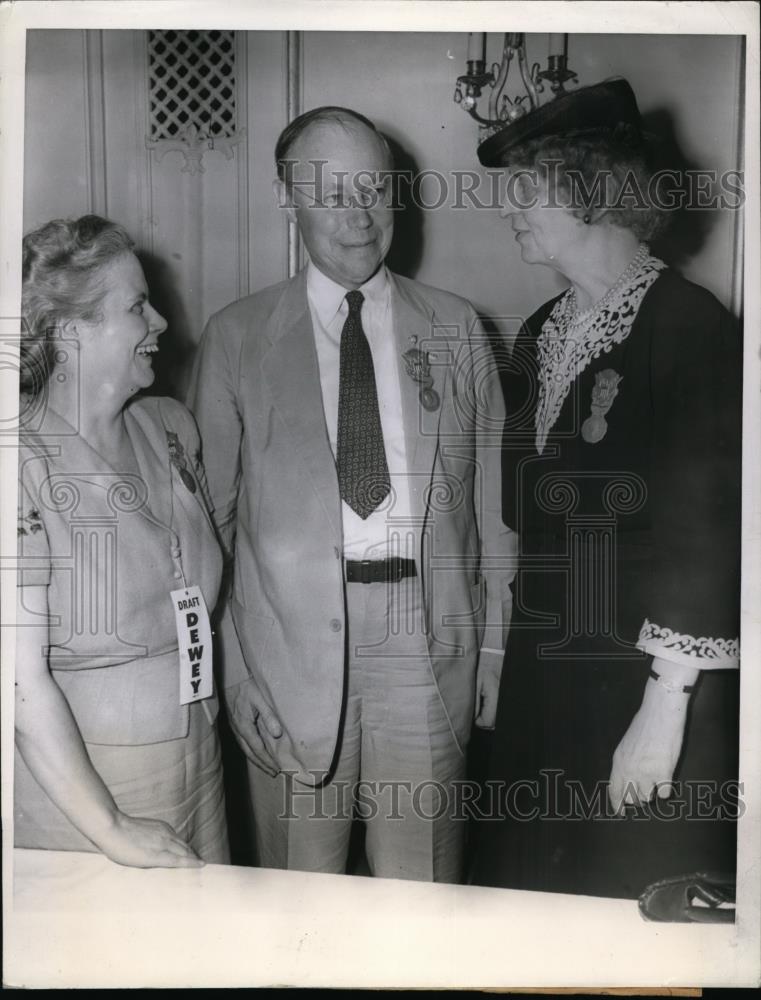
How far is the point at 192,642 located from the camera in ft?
7.18

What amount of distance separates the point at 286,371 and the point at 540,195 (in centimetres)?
58

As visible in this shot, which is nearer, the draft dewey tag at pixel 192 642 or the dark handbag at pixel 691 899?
the draft dewey tag at pixel 192 642

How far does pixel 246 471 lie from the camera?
221cm

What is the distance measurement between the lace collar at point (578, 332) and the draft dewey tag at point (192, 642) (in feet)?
2.30

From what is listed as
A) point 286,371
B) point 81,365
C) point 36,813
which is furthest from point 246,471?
point 36,813

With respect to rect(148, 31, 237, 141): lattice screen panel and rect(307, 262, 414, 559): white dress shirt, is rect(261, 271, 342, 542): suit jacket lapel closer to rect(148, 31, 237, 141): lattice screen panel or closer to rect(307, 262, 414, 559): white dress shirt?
rect(307, 262, 414, 559): white dress shirt

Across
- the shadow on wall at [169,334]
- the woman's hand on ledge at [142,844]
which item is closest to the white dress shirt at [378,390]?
the shadow on wall at [169,334]

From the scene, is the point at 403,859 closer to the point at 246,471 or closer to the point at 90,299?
the point at 246,471

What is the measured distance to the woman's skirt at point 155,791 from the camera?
2193 millimetres

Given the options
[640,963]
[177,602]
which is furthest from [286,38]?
[640,963]

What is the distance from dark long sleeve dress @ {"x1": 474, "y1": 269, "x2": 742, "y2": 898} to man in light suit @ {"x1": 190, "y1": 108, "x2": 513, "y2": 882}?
74mm

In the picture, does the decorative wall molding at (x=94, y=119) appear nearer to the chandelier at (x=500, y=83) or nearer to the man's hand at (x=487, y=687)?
the chandelier at (x=500, y=83)

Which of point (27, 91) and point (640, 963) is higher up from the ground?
point (27, 91)

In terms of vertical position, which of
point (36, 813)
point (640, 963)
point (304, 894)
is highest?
point (36, 813)
